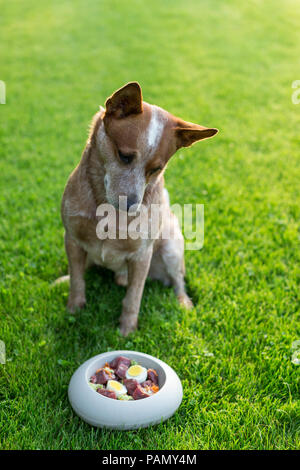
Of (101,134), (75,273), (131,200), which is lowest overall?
(75,273)

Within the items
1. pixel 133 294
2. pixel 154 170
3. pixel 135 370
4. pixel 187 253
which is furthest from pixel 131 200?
pixel 187 253

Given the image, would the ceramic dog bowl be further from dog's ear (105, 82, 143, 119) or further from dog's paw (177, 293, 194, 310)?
dog's ear (105, 82, 143, 119)

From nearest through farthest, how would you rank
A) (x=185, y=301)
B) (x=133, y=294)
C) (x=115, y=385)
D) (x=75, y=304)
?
(x=115, y=385) → (x=133, y=294) → (x=75, y=304) → (x=185, y=301)

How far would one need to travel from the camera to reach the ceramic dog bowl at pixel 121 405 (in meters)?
2.34

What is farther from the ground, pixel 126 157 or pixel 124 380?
pixel 126 157

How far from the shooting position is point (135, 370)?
2.63m

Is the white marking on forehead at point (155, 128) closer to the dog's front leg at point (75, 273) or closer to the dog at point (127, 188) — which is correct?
the dog at point (127, 188)

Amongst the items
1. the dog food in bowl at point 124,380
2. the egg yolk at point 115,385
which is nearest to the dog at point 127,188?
the dog food in bowl at point 124,380

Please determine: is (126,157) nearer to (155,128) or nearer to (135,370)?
(155,128)

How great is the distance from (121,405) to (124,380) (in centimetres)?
25

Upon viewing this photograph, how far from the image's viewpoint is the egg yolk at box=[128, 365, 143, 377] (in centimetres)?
261

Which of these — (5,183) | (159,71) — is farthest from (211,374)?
(159,71)

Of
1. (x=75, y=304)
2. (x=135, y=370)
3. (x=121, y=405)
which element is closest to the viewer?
(x=121, y=405)

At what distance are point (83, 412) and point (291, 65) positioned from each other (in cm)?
830
